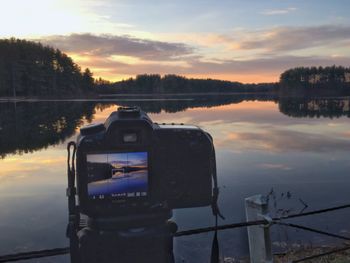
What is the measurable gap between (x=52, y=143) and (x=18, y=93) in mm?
84466

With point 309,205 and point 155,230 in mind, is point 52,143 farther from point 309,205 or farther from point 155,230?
point 155,230

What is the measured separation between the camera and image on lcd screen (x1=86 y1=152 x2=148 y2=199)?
2318mm

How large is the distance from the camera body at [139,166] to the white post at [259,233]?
2.93 ft

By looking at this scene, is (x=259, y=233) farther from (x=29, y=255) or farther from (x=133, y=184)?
(x=29, y=255)

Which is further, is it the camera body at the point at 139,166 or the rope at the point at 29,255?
the rope at the point at 29,255

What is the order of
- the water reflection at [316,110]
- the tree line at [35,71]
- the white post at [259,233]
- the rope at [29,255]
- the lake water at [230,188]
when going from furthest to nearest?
the tree line at [35,71]
the water reflection at [316,110]
the lake water at [230,188]
the white post at [259,233]
the rope at [29,255]

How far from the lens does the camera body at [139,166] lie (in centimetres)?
232

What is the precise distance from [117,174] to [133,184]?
116 millimetres

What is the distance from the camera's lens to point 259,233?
3.36 metres

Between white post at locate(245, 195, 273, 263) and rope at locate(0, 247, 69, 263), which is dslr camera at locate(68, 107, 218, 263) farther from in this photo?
white post at locate(245, 195, 273, 263)

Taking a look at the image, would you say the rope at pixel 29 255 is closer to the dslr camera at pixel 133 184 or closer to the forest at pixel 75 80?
the dslr camera at pixel 133 184

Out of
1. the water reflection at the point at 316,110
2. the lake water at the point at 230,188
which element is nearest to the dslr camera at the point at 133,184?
the lake water at the point at 230,188

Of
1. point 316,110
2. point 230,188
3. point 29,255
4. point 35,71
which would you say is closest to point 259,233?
point 29,255

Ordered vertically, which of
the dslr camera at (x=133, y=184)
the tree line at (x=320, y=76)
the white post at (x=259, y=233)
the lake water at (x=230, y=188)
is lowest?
the lake water at (x=230, y=188)
